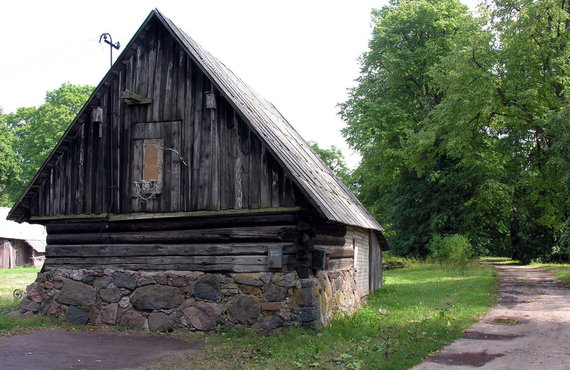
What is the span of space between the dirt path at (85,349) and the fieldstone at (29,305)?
1.65 metres

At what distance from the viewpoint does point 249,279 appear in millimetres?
12039

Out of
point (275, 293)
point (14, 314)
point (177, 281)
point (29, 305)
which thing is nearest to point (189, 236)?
point (177, 281)

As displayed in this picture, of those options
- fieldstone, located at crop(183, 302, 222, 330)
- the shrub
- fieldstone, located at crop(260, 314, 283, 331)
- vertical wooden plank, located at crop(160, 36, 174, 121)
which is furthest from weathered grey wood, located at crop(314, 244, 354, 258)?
the shrub

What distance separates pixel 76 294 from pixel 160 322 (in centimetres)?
249

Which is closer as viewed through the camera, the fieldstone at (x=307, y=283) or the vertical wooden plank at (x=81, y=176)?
the fieldstone at (x=307, y=283)

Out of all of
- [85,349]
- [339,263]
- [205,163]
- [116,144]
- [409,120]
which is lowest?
[85,349]

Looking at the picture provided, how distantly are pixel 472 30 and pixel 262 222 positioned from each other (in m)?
20.9

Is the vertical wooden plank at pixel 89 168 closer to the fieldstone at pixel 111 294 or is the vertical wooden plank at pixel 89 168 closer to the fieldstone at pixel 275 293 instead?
the fieldstone at pixel 111 294

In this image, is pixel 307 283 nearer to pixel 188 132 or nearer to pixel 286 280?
pixel 286 280

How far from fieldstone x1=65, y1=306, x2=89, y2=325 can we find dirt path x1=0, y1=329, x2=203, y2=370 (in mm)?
697

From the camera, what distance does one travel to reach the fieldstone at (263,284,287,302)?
11.7 meters

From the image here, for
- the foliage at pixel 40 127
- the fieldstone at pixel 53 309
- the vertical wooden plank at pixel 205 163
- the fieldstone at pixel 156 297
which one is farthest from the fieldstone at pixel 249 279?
the foliage at pixel 40 127

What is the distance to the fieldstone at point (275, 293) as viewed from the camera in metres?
Result: 11.7

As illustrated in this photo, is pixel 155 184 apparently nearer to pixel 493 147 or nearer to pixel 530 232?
pixel 493 147
